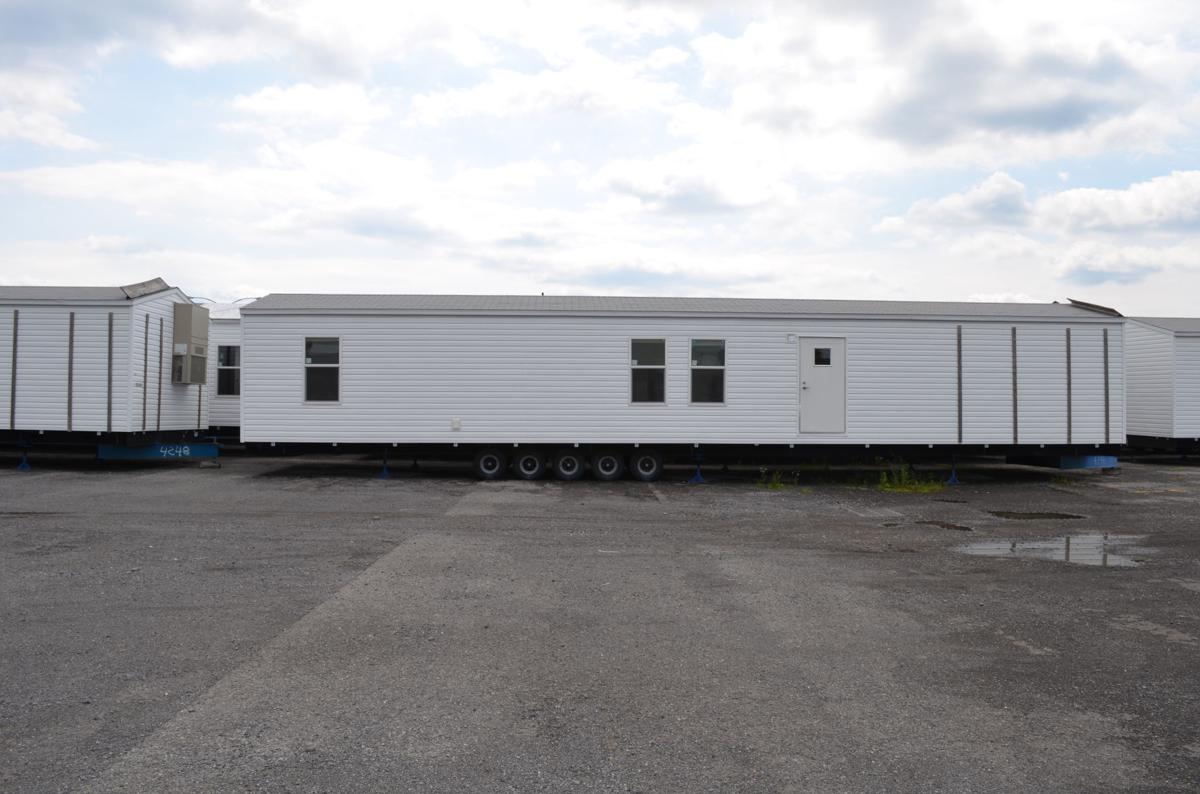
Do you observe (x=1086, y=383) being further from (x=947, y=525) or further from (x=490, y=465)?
(x=490, y=465)

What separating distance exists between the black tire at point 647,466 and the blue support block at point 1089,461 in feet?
23.5

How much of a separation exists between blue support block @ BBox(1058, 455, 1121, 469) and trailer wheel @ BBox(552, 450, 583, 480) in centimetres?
853

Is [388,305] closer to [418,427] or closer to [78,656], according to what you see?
[418,427]

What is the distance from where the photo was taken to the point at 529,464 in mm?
15336

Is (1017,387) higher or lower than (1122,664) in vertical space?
higher

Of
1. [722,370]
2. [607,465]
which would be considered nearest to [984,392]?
[722,370]

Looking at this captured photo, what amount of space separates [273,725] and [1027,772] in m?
3.32

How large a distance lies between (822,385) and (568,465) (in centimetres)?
457

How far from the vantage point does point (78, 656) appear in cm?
502

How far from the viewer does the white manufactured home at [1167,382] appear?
18.8 meters


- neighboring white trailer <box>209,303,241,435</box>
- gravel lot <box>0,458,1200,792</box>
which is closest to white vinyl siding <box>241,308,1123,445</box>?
neighboring white trailer <box>209,303,241,435</box>

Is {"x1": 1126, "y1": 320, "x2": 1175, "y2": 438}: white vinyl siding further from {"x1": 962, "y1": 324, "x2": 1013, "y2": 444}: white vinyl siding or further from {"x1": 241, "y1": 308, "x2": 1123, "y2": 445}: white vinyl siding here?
{"x1": 241, "y1": 308, "x2": 1123, "y2": 445}: white vinyl siding

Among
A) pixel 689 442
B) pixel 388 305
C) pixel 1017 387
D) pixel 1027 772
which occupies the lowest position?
pixel 1027 772

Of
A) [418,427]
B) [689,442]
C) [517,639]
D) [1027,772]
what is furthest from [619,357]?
[1027,772]
